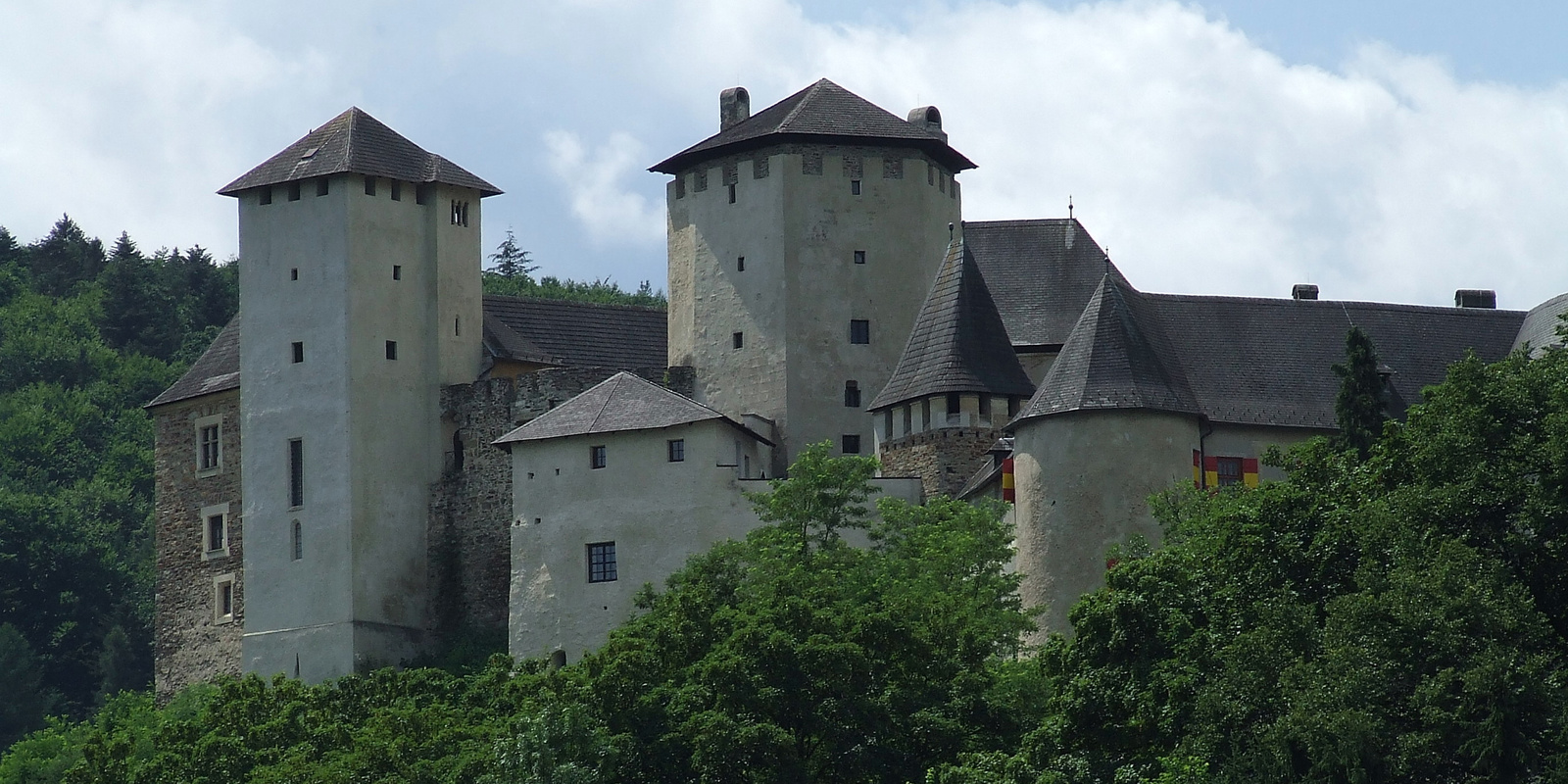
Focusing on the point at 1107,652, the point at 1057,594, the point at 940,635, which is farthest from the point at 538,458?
the point at 1107,652

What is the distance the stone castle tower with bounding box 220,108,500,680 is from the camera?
70.4 meters

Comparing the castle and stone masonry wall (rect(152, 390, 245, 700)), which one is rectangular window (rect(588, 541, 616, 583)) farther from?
stone masonry wall (rect(152, 390, 245, 700))

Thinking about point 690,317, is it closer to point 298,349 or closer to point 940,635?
point 298,349

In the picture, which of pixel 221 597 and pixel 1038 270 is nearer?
pixel 1038 270

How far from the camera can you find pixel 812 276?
2854 inches

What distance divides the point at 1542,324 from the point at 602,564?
2218 centimetres

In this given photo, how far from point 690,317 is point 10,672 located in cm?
3077

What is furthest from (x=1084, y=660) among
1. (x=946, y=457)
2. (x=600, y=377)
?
(x=600, y=377)

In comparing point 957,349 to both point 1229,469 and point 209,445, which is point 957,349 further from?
point 209,445

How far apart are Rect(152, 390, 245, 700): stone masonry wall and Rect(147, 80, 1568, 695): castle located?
3.4 inches

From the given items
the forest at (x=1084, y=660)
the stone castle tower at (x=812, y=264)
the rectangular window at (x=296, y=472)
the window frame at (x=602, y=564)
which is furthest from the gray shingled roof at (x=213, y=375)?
the forest at (x=1084, y=660)

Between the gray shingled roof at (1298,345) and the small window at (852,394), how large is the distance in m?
7.19

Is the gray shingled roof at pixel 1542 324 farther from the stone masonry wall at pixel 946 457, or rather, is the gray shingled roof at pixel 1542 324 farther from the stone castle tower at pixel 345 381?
the stone castle tower at pixel 345 381

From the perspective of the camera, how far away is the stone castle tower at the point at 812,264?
71.9 m
